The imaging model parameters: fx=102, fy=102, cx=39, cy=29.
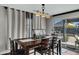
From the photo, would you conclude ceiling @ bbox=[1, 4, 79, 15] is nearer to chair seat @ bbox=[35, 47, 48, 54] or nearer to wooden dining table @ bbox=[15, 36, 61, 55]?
wooden dining table @ bbox=[15, 36, 61, 55]

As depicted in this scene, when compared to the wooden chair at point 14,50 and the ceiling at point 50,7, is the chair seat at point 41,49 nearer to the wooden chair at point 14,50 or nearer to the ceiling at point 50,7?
the wooden chair at point 14,50

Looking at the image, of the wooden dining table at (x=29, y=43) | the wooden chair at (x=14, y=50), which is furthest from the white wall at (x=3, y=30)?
the wooden dining table at (x=29, y=43)

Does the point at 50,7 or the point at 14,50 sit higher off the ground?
the point at 50,7

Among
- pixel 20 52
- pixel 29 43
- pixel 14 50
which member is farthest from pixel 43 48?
pixel 14 50

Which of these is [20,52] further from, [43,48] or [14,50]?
[43,48]

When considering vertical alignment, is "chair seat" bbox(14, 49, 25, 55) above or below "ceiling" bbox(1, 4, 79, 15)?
below

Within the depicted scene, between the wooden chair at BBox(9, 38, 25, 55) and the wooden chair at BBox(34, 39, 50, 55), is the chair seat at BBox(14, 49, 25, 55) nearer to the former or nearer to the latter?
the wooden chair at BBox(9, 38, 25, 55)

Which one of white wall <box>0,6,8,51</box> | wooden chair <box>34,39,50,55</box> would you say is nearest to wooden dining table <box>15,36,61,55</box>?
wooden chair <box>34,39,50,55</box>

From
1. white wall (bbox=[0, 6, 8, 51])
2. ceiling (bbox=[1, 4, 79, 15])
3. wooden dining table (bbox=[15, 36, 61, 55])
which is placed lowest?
wooden dining table (bbox=[15, 36, 61, 55])

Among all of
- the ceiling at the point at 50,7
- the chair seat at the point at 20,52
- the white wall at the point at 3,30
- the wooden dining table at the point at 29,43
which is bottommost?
the chair seat at the point at 20,52

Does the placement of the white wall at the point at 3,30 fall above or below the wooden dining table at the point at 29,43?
above

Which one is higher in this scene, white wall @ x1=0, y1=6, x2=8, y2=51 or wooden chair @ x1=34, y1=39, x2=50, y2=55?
white wall @ x1=0, y1=6, x2=8, y2=51

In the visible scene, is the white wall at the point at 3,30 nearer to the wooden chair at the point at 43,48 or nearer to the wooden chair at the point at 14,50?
the wooden chair at the point at 14,50

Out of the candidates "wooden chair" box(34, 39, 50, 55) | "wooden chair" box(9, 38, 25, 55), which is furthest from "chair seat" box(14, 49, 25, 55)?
"wooden chair" box(34, 39, 50, 55)
